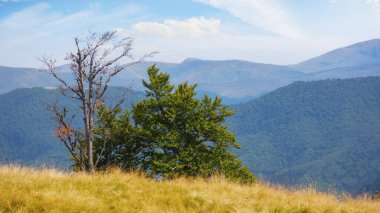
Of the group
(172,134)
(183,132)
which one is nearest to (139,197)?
(172,134)

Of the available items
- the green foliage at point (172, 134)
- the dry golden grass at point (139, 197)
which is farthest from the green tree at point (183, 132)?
the dry golden grass at point (139, 197)

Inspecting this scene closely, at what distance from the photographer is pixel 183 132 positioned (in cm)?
2894

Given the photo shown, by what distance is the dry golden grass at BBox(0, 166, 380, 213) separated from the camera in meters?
7.79

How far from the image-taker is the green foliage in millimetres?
26609

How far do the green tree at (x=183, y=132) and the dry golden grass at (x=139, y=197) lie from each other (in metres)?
15.3

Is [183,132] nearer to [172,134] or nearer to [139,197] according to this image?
[172,134]

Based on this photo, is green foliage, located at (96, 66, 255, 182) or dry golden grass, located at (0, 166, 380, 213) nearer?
dry golden grass, located at (0, 166, 380, 213)

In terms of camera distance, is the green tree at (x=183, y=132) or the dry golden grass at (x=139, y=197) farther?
the green tree at (x=183, y=132)

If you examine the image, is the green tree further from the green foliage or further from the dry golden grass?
the dry golden grass

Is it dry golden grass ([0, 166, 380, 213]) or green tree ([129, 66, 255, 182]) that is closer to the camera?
dry golden grass ([0, 166, 380, 213])

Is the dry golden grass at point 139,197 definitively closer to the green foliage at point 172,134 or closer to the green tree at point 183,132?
the green foliage at point 172,134

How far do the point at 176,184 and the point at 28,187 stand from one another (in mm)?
4042

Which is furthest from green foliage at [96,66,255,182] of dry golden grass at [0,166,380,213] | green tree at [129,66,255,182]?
dry golden grass at [0,166,380,213]

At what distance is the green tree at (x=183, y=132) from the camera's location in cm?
2666
